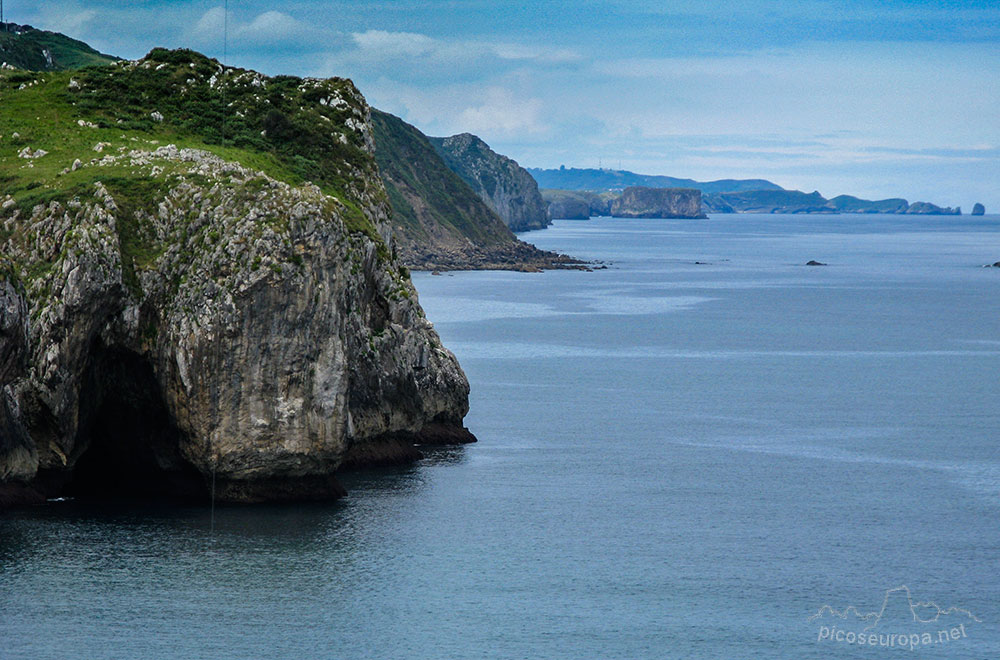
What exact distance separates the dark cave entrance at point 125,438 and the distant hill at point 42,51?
8361 cm

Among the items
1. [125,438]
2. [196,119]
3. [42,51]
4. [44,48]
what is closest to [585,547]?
[125,438]

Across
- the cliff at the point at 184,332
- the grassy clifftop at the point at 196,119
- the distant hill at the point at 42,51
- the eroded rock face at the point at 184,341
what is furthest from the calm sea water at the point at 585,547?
→ the distant hill at the point at 42,51

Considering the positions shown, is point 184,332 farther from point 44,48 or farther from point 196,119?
point 44,48

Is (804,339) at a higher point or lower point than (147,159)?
lower

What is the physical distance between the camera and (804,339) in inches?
5300

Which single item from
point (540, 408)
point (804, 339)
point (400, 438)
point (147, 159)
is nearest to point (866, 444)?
point (540, 408)

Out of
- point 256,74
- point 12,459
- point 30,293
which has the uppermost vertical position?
point 256,74

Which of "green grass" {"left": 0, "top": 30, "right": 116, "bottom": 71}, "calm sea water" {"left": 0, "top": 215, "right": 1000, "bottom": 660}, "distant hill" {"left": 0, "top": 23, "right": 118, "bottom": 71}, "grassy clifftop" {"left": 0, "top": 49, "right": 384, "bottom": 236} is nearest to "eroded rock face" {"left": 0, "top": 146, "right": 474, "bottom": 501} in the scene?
"calm sea water" {"left": 0, "top": 215, "right": 1000, "bottom": 660}

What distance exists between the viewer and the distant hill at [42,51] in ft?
488

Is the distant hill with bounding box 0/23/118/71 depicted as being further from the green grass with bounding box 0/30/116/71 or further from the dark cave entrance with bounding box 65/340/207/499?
the dark cave entrance with bounding box 65/340/207/499

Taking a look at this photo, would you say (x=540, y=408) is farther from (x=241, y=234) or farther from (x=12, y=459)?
(x=12, y=459)

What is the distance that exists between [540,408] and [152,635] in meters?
48.0

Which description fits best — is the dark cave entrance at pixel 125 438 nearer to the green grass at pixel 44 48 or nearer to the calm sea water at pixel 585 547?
the calm sea water at pixel 585 547

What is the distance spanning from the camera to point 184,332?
192 ft
